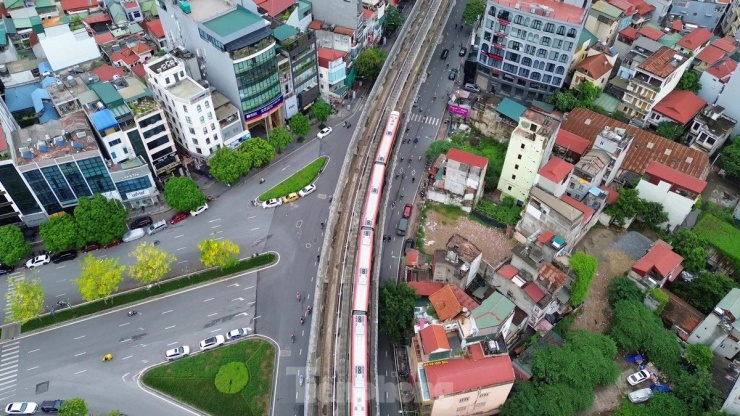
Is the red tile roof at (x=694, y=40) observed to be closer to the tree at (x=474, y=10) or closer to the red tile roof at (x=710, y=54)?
the red tile roof at (x=710, y=54)

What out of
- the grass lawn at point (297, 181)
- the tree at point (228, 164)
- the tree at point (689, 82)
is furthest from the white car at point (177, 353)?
the tree at point (689, 82)

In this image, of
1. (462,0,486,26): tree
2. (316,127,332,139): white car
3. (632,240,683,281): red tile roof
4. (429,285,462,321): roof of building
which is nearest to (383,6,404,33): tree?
(462,0,486,26): tree

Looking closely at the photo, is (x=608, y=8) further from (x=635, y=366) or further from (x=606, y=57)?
(x=635, y=366)

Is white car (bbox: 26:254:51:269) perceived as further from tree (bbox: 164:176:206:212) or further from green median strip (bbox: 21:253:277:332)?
tree (bbox: 164:176:206:212)

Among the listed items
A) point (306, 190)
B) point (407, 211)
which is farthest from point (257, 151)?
point (407, 211)

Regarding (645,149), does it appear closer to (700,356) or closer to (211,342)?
(700,356)

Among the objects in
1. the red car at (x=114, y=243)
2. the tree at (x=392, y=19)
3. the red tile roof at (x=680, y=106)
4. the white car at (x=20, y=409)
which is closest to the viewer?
the white car at (x=20, y=409)

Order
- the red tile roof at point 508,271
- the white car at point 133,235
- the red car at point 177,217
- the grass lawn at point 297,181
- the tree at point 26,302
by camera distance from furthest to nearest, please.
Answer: the grass lawn at point 297,181, the red car at point 177,217, the white car at point 133,235, the red tile roof at point 508,271, the tree at point 26,302
